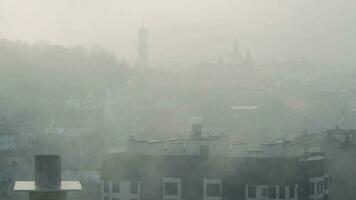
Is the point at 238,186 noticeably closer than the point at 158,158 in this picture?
Yes

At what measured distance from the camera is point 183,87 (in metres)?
30.4

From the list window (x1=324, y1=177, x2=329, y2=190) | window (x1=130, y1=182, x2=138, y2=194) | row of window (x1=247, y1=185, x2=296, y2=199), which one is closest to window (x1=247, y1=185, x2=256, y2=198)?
row of window (x1=247, y1=185, x2=296, y2=199)

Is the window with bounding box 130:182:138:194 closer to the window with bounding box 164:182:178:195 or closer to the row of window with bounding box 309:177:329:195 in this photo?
the window with bounding box 164:182:178:195

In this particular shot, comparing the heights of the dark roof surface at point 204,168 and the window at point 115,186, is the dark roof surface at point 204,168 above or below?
above

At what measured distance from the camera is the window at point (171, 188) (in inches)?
304

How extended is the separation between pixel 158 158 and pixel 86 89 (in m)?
16.8

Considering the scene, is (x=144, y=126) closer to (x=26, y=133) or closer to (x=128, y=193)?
(x=26, y=133)

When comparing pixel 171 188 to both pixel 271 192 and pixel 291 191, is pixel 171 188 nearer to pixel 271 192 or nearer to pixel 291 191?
pixel 271 192

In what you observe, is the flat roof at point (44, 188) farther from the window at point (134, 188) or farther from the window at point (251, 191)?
the window at point (134, 188)

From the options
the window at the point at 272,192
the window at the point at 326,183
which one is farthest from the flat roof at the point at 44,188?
the window at the point at 326,183

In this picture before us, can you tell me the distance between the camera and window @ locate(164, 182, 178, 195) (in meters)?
7.71

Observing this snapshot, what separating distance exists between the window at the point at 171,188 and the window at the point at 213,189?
1.24ft

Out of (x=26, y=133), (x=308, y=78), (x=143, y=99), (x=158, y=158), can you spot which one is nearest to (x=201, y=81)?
(x=308, y=78)

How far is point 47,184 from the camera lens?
2.12 meters
